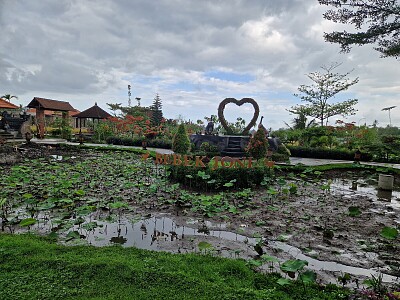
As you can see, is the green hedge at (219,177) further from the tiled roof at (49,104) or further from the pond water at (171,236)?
the tiled roof at (49,104)

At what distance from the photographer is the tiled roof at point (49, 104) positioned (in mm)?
24656

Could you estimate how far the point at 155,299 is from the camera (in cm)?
229

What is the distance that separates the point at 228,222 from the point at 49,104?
26133 mm

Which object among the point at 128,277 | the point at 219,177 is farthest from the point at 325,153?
the point at 128,277

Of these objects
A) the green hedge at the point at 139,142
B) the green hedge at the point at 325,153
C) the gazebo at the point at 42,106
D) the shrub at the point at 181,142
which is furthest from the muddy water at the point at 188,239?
the gazebo at the point at 42,106

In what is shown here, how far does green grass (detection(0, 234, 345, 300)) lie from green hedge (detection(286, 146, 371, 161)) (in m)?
13.7

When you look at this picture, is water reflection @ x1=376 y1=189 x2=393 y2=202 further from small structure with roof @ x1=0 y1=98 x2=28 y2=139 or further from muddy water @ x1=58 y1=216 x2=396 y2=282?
small structure with roof @ x1=0 y1=98 x2=28 y2=139

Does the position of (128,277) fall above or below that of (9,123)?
below

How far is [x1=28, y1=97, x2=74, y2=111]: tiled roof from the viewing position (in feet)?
80.9

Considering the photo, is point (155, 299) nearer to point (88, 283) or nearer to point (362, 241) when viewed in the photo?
point (88, 283)

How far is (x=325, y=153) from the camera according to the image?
608 inches

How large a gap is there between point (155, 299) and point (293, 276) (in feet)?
4.76

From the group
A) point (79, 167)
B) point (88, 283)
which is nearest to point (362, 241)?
point (88, 283)

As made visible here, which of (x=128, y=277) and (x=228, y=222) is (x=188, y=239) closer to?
(x=228, y=222)
